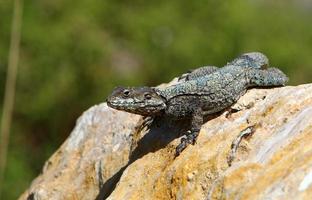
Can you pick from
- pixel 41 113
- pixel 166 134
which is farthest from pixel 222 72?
pixel 41 113

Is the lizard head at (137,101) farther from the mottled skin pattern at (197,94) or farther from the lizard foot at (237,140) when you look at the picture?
the lizard foot at (237,140)

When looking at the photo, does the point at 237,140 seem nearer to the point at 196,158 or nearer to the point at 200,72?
the point at 196,158

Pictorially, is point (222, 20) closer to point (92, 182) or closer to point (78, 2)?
point (78, 2)

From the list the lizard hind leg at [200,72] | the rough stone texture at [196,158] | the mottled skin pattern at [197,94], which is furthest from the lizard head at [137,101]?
the lizard hind leg at [200,72]

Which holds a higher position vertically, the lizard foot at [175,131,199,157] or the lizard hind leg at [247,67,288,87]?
the lizard hind leg at [247,67,288,87]

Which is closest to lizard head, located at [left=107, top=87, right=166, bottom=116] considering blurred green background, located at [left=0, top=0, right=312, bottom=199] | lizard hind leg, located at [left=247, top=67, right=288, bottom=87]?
lizard hind leg, located at [left=247, top=67, right=288, bottom=87]

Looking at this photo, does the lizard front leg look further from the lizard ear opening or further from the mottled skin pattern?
the lizard ear opening

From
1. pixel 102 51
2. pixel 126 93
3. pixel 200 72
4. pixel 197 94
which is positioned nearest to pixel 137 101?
pixel 126 93
